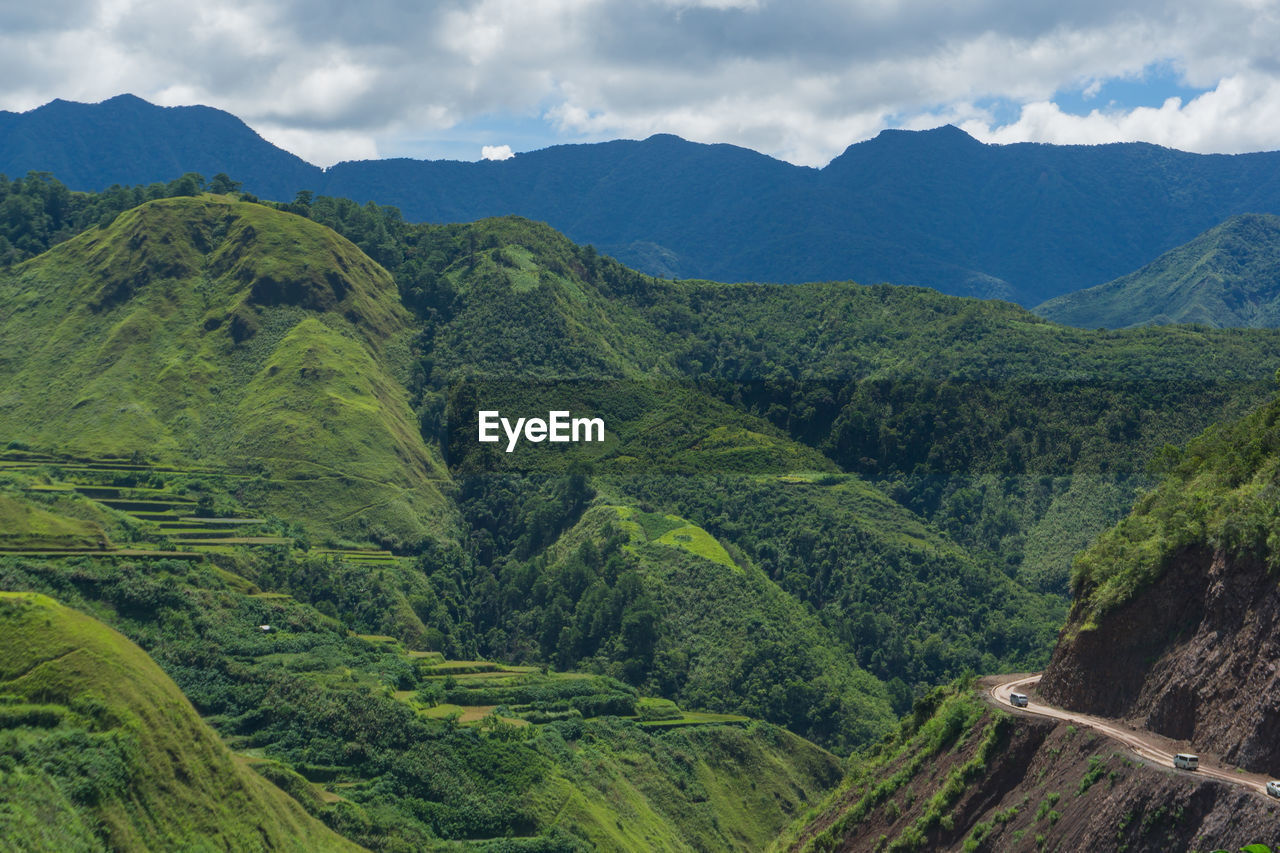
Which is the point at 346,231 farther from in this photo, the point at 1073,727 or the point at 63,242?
the point at 1073,727

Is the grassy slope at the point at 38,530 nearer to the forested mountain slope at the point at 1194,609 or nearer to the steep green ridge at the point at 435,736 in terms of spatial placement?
the steep green ridge at the point at 435,736

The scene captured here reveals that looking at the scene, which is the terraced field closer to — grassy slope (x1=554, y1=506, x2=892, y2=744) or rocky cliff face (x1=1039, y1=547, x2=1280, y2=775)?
grassy slope (x1=554, y1=506, x2=892, y2=744)

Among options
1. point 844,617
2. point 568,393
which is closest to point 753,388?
point 568,393

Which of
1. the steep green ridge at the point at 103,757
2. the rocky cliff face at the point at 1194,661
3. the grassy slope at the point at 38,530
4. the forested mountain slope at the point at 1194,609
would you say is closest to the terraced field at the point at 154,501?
the grassy slope at the point at 38,530

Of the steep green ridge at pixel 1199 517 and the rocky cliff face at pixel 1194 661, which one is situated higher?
the steep green ridge at pixel 1199 517

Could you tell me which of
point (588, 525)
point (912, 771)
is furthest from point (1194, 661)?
point (588, 525)

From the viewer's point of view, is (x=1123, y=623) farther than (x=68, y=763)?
No

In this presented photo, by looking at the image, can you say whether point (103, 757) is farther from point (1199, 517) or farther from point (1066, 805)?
point (1199, 517)
